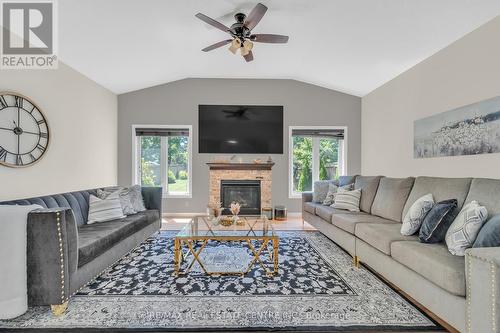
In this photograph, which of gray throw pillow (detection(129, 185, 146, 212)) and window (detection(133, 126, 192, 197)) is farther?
window (detection(133, 126, 192, 197))

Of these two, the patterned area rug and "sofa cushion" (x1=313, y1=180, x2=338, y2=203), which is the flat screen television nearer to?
"sofa cushion" (x1=313, y1=180, x2=338, y2=203)

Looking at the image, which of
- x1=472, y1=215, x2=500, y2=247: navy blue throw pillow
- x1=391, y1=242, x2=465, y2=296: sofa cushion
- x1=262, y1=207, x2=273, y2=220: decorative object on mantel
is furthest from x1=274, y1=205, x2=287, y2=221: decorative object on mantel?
x1=472, y1=215, x2=500, y2=247: navy blue throw pillow

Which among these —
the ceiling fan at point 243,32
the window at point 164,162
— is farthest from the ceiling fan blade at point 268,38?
the window at point 164,162

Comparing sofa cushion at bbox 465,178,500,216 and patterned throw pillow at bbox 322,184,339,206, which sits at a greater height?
sofa cushion at bbox 465,178,500,216

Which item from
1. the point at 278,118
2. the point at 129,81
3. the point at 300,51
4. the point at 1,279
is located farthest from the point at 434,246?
the point at 129,81

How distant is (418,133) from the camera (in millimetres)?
4242

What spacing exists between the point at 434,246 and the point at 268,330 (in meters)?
1.51

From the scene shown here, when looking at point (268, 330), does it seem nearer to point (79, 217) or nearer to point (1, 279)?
point (1, 279)

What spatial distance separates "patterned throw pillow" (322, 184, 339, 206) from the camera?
467cm

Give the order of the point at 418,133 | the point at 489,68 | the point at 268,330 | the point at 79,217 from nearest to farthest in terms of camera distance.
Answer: the point at 268,330
the point at 489,68
the point at 79,217
the point at 418,133

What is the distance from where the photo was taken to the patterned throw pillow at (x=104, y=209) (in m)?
3.40

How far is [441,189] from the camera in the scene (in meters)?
2.80

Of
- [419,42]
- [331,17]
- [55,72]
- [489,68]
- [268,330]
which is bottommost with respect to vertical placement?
[268,330]

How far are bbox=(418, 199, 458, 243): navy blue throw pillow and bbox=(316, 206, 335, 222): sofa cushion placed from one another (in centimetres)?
161
